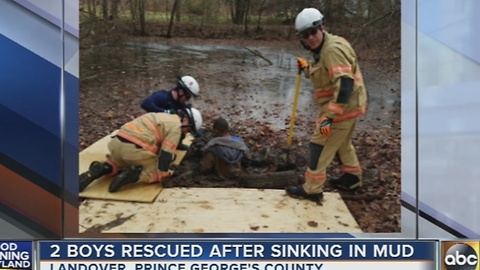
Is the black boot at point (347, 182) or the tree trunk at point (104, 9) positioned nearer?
the tree trunk at point (104, 9)

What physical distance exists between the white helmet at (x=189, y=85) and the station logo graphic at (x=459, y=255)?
1.48m

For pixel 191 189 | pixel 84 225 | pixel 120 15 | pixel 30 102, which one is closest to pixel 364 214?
pixel 191 189

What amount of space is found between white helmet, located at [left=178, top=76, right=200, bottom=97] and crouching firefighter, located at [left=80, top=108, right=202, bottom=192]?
9 cm

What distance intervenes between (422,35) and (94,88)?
164 cm

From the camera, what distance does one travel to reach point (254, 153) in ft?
8.75

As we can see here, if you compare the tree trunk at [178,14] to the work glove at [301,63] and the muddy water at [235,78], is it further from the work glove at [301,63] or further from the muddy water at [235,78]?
the work glove at [301,63]

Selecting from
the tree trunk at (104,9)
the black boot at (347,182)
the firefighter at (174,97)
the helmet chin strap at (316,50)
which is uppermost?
the tree trunk at (104,9)

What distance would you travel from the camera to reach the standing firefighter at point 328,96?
265 centimetres

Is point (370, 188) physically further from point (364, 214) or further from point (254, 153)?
point (254, 153)

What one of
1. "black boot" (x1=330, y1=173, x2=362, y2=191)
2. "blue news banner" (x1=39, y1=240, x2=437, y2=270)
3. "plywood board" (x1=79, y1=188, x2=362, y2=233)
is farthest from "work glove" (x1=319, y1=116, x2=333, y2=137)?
"blue news banner" (x1=39, y1=240, x2=437, y2=270)

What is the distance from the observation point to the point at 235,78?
2.66 m

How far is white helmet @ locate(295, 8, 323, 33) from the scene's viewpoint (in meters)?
2.63

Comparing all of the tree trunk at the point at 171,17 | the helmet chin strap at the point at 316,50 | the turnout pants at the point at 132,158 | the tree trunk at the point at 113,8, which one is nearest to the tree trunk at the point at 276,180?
the turnout pants at the point at 132,158

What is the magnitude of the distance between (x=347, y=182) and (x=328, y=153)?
183mm
